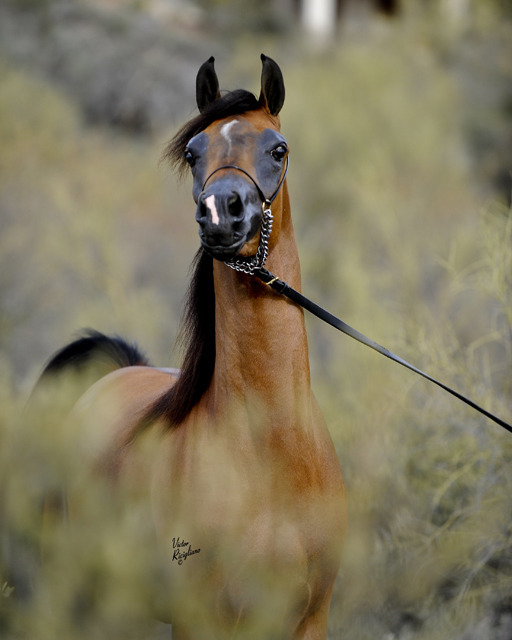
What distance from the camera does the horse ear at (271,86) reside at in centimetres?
245

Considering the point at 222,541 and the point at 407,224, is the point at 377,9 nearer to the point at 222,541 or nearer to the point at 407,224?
Answer: the point at 407,224

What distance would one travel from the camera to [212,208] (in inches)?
82.4

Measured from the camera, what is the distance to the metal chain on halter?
230 cm

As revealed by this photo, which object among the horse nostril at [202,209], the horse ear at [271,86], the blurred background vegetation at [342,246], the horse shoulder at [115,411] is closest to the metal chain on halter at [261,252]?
the horse nostril at [202,209]

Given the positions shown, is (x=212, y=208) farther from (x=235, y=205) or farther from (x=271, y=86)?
(x=271, y=86)

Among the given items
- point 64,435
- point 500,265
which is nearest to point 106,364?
point 64,435

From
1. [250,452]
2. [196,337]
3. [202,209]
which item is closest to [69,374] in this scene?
[196,337]

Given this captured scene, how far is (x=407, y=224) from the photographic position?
10.8m

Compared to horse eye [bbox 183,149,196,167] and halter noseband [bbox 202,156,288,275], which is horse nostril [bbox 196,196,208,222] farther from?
horse eye [bbox 183,149,196,167]

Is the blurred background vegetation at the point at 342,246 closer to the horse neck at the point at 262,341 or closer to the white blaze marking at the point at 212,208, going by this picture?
the horse neck at the point at 262,341

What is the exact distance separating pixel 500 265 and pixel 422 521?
65.9 inches

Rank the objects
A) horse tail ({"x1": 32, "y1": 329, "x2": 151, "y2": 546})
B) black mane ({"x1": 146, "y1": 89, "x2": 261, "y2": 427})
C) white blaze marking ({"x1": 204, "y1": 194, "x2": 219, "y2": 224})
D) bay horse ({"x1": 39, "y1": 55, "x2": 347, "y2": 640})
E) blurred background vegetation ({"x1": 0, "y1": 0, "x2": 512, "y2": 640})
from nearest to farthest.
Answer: white blaze marking ({"x1": 204, "y1": 194, "x2": 219, "y2": 224}), bay horse ({"x1": 39, "y1": 55, "x2": 347, "y2": 640}), black mane ({"x1": 146, "y1": 89, "x2": 261, "y2": 427}), horse tail ({"x1": 32, "y1": 329, "x2": 151, "y2": 546}), blurred background vegetation ({"x1": 0, "y1": 0, "x2": 512, "y2": 640})

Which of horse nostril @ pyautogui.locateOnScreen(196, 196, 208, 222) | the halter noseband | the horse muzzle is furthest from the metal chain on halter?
horse nostril @ pyautogui.locateOnScreen(196, 196, 208, 222)

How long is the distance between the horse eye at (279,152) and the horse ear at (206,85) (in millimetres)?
398
